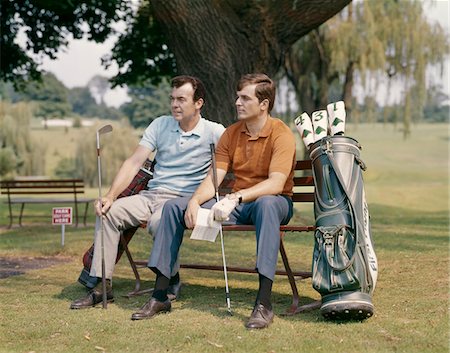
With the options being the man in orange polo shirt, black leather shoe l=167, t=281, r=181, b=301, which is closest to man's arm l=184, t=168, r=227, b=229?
the man in orange polo shirt

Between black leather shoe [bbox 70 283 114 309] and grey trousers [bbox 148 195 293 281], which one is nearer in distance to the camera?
grey trousers [bbox 148 195 293 281]

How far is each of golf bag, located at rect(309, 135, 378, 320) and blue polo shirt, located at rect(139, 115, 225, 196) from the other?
2.77 feet

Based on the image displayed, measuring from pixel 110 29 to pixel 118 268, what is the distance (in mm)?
12277

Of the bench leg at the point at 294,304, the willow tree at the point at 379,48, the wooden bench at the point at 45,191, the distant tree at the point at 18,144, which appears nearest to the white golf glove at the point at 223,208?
the bench leg at the point at 294,304

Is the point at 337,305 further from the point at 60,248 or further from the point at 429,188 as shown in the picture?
the point at 429,188

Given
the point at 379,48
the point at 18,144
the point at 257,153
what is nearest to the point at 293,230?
the point at 257,153

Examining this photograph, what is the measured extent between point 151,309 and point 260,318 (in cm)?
74

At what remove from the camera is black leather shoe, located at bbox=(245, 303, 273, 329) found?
473cm

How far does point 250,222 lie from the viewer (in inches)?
211

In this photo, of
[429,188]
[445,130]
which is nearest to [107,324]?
[429,188]

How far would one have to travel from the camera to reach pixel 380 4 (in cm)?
2352

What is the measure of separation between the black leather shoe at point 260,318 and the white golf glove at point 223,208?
613 mm

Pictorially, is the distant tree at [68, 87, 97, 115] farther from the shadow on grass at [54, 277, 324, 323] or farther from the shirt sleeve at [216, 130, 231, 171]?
the shirt sleeve at [216, 130, 231, 171]

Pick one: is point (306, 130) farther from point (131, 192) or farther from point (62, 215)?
point (62, 215)
